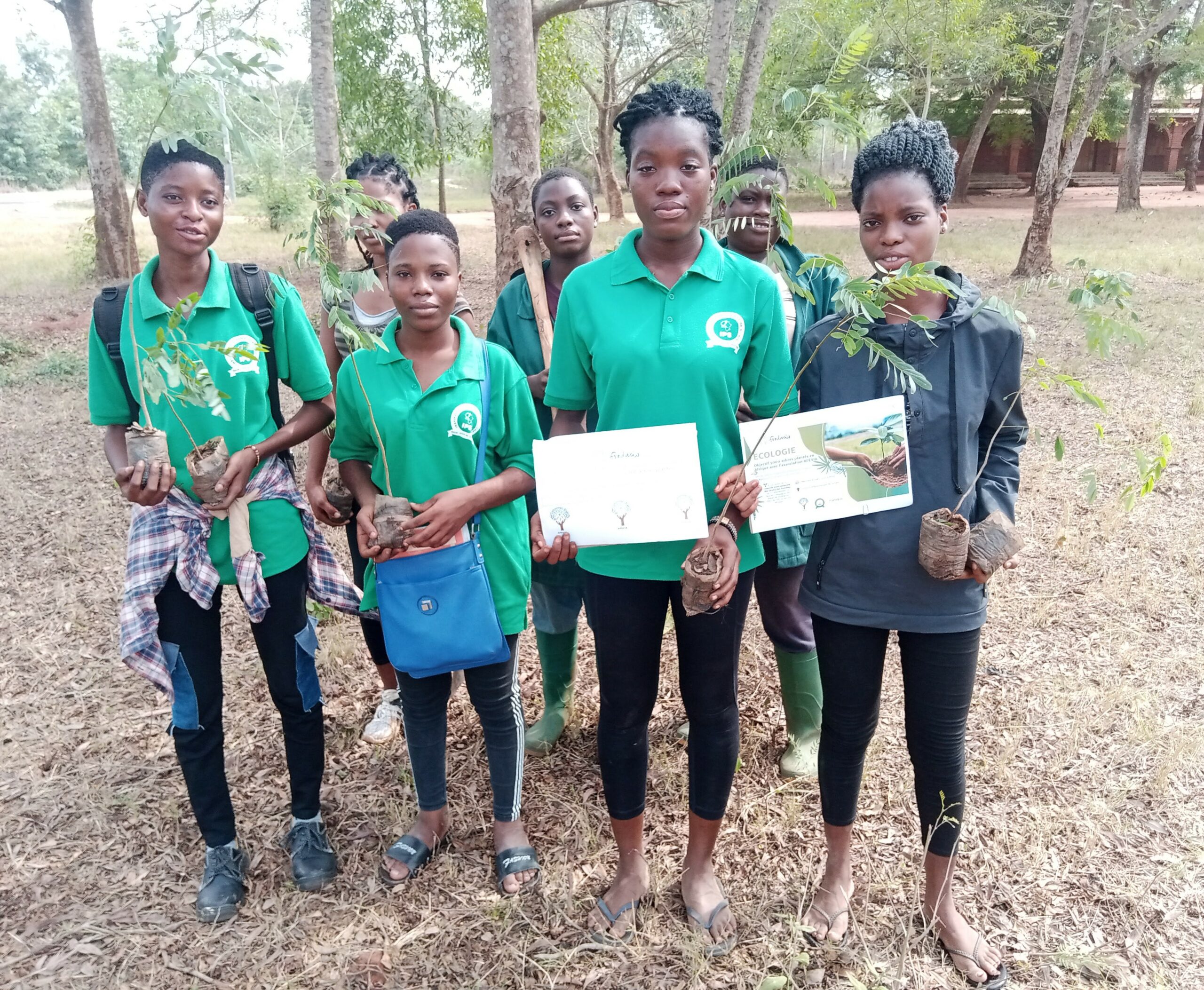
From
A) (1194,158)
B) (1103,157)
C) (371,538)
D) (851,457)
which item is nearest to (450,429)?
(371,538)

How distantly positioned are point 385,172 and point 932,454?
243 centimetres

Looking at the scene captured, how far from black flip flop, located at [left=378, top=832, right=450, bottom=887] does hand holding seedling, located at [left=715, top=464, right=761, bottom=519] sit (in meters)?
1.58

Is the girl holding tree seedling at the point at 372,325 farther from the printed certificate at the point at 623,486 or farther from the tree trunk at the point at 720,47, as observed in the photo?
the tree trunk at the point at 720,47

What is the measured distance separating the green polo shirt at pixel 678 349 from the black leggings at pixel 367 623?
1.32 m

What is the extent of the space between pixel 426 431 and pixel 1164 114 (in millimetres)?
38102

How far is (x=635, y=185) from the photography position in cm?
207

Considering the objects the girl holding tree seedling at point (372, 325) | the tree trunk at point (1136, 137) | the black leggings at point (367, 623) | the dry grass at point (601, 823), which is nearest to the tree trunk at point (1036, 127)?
the tree trunk at point (1136, 137)

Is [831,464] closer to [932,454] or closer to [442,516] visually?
[932,454]

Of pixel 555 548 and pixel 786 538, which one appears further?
pixel 786 538

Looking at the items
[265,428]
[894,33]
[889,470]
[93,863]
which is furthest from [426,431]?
[894,33]

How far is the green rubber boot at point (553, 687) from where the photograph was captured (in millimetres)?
3285

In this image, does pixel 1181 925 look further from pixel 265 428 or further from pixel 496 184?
pixel 496 184

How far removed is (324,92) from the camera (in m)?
8.65

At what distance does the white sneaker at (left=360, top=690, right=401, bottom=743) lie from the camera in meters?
3.36
